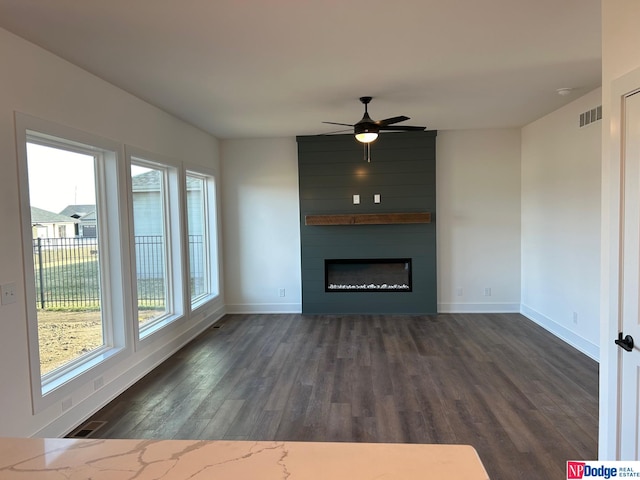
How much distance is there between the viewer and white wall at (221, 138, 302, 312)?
20.2 feet

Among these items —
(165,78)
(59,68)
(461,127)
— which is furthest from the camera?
(461,127)

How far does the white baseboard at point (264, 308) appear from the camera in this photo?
6273 millimetres

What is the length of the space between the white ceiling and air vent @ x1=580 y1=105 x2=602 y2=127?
0.25m

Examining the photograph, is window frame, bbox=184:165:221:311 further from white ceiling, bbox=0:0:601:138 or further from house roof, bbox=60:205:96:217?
house roof, bbox=60:205:96:217

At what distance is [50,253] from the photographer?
2969mm

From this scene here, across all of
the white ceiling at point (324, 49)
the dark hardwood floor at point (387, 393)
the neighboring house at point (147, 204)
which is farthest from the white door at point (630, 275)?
A: the neighboring house at point (147, 204)

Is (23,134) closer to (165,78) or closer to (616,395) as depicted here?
(165,78)

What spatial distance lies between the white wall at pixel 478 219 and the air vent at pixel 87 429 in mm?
4722

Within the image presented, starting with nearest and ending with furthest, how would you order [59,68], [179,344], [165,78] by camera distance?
[59,68], [165,78], [179,344]

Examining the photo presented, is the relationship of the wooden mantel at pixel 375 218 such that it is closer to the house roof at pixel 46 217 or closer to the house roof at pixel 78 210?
the house roof at pixel 78 210

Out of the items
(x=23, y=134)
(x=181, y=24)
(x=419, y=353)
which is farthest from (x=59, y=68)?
(x=419, y=353)

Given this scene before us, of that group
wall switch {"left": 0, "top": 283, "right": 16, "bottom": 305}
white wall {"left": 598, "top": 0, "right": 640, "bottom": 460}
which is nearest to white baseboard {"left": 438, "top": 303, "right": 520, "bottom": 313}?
white wall {"left": 598, "top": 0, "right": 640, "bottom": 460}

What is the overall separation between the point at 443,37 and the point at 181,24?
1.71 meters

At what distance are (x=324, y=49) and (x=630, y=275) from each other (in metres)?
2.31
